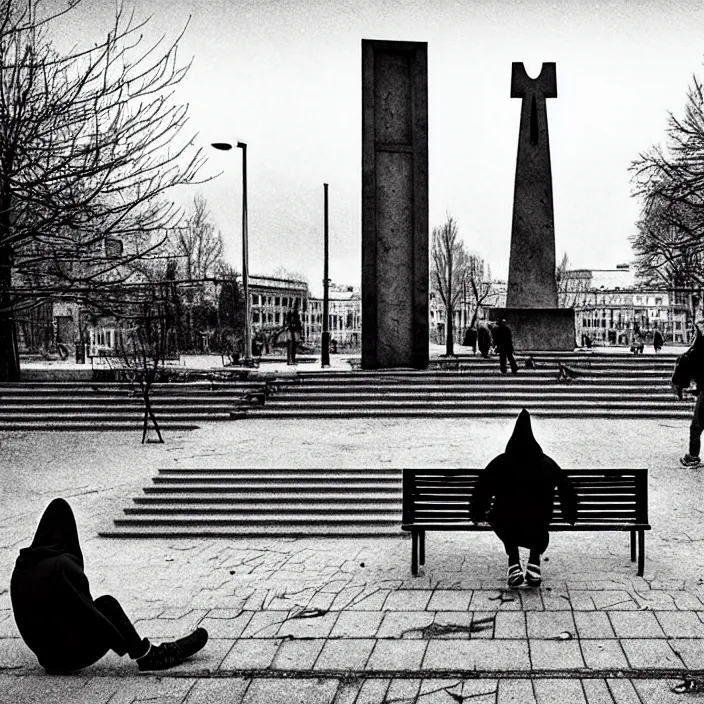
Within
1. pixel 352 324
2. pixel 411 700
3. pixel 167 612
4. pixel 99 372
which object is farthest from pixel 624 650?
pixel 352 324

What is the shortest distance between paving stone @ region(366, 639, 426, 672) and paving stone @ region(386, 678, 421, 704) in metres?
0.14

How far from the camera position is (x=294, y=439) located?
1211 centimetres

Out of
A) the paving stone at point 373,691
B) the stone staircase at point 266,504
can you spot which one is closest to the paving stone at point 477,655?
the paving stone at point 373,691

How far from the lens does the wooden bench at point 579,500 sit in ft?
19.7

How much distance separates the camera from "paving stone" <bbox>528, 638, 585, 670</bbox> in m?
4.30

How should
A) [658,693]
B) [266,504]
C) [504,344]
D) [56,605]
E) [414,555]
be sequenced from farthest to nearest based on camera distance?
[504,344]
[266,504]
[414,555]
[56,605]
[658,693]

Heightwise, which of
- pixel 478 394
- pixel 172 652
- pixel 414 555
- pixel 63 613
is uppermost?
pixel 478 394

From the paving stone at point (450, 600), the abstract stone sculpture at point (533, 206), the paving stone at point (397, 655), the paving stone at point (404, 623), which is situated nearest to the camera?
the paving stone at point (397, 655)

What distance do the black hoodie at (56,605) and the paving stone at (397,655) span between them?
5.11 ft

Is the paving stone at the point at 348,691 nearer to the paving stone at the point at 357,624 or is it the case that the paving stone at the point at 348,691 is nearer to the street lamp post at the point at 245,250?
the paving stone at the point at 357,624

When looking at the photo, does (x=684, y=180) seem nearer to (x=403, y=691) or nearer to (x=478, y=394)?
(x=478, y=394)

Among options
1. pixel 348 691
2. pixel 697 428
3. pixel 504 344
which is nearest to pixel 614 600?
pixel 348 691

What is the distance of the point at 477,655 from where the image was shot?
445 centimetres

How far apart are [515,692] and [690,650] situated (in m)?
1.25
